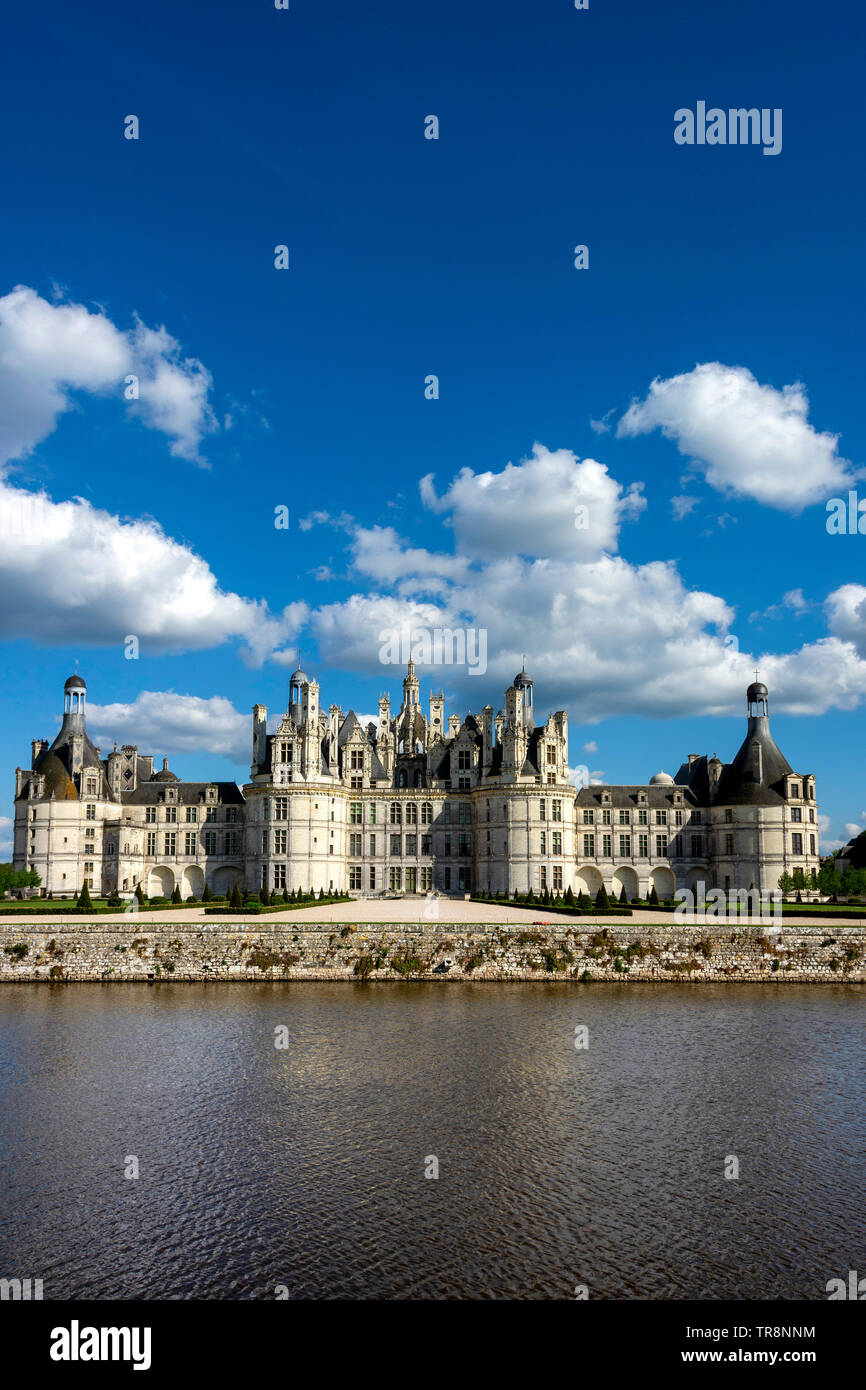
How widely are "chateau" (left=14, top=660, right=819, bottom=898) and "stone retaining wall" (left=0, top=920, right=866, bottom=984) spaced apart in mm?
29212

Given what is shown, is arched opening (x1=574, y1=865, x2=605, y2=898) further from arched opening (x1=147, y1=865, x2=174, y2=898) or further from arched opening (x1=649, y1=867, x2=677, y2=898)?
arched opening (x1=147, y1=865, x2=174, y2=898)

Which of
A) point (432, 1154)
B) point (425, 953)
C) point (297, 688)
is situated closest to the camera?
point (432, 1154)

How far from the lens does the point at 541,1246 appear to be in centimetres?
1783

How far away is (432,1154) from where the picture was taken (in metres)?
22.3

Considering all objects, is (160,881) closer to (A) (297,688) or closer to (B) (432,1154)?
(A) (297,688)

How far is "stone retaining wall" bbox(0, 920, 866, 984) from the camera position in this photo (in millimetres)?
48375

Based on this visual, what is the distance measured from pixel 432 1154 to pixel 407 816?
6382 cm

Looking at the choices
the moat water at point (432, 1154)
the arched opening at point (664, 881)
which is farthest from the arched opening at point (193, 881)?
the moat water at point (432, 1154)

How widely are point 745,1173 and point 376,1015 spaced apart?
1939 cm

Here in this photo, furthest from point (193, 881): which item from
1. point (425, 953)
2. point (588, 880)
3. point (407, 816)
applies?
point (425, 953)

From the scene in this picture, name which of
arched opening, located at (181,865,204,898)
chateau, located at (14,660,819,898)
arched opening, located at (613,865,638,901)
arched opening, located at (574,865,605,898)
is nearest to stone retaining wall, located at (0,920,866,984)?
chateau, located at (14,660,819,898)
